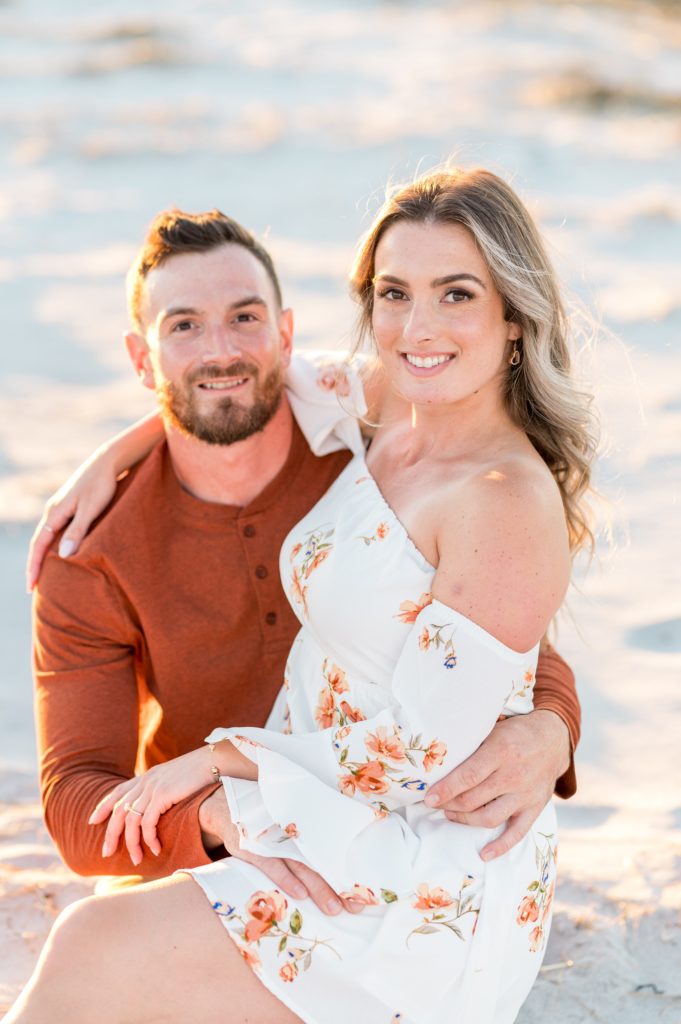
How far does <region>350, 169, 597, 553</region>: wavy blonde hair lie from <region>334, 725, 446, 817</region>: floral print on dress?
75 cm

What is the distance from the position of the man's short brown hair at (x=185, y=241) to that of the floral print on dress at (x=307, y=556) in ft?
2.68

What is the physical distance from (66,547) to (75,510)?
0.43 feet

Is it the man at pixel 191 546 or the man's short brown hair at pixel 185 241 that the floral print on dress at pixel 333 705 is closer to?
the man at pixel 191 546

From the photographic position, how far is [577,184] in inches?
385

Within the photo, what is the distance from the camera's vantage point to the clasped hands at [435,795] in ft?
8.73

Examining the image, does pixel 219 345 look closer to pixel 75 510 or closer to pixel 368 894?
pixel 75 510

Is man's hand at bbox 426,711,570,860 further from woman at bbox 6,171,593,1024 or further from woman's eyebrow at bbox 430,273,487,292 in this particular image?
woman's eyebrow at bbox 430,273,487,292

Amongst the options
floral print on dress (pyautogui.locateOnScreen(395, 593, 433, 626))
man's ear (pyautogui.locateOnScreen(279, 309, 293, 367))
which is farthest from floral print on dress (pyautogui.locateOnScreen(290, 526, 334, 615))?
man's ear (pyautogui.locateOnScreen(279, 309, 293, 367))

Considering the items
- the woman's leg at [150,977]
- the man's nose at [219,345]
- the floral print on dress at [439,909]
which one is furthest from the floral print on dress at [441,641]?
the man's nose at [219,345]

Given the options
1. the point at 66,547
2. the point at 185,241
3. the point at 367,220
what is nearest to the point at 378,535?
the point at 66,547

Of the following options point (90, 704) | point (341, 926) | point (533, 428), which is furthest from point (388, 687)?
point (90, 704)

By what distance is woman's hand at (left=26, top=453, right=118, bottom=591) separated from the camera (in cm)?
337

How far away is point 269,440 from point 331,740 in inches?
39.9

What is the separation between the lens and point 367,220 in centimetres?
979
